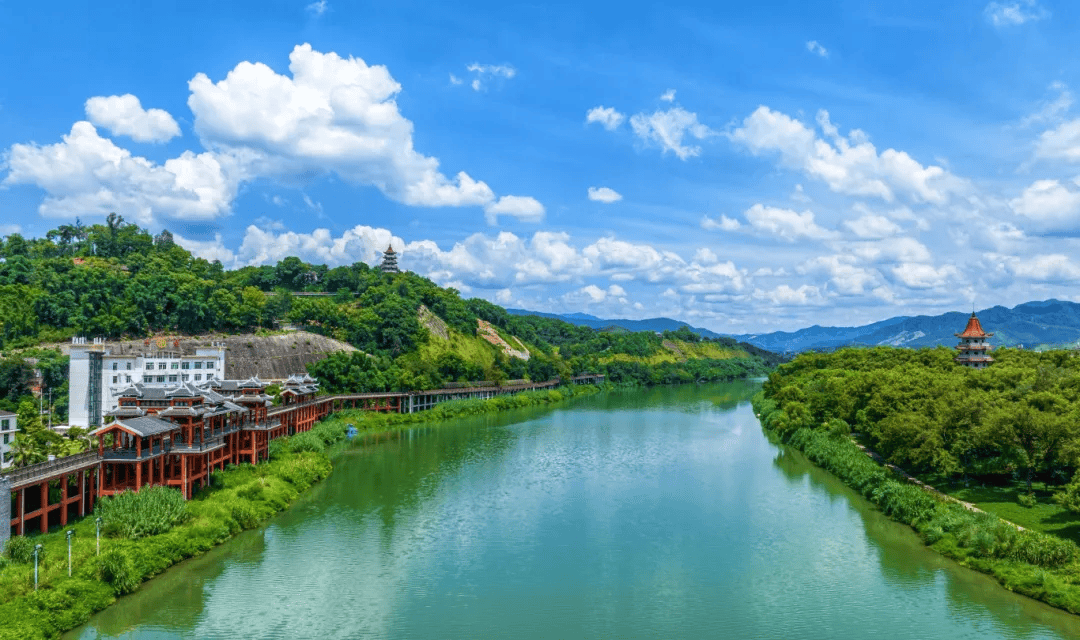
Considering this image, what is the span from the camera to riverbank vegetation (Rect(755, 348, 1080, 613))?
23953 millimetres

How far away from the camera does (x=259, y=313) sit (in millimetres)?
75188

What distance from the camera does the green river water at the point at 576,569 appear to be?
20719 mm

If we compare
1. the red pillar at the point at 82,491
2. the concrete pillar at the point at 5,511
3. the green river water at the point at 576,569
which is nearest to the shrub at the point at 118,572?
the green river water at the point at 576,569

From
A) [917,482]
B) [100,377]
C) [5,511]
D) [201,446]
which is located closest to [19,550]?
[5,511]

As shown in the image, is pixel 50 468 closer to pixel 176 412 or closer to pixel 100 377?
pixel 176 412

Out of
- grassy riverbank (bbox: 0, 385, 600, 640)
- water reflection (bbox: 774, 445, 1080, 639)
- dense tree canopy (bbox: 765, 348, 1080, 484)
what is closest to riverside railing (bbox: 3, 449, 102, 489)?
grassy riverbank (bbox: 0, 385, 600, 640)

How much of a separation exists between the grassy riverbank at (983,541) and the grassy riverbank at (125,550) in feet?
84.8

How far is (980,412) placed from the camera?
33.2m

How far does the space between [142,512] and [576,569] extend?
14905 millimetres

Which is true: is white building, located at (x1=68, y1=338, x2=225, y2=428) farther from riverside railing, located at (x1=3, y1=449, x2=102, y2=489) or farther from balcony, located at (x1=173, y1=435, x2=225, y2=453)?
riverside railing, located at (x1=3, y1=449, x2=102, y2=489)

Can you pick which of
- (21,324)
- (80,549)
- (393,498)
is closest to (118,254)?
(21,324)

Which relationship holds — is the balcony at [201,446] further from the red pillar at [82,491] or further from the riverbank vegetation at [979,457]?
the riverbank vegetation at [979,457]

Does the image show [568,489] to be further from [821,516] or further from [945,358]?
[945,358]

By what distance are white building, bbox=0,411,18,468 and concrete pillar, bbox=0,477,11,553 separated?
33.9 feet
